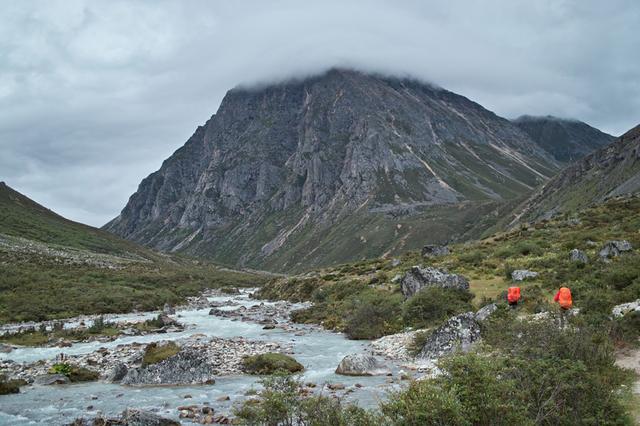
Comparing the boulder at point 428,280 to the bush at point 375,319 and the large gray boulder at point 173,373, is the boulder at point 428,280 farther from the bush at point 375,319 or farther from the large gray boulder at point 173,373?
the large gray boulder at point 173,373

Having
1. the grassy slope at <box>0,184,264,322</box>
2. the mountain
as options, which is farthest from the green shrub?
the mountain

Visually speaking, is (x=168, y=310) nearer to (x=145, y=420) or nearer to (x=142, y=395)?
(x=142, y=395)

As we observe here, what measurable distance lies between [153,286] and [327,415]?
273ft

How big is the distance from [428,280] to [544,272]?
8.68m

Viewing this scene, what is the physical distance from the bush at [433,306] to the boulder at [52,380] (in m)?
22.0

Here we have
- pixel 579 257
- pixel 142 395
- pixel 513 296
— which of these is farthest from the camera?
pixel 579 257

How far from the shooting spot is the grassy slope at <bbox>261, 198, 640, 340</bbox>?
2722cm

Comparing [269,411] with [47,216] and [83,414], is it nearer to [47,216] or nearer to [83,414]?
[83,414]

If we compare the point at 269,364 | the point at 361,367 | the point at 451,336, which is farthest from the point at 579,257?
the point at 269,364

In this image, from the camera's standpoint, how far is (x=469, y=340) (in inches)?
982

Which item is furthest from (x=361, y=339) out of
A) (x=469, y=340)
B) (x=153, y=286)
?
(x=153, y=286)

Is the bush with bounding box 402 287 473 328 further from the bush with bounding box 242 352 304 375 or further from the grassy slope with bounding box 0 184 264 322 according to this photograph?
the grassy slope with bounding box 0 184 264 322

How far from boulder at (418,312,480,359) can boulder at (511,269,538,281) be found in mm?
13144

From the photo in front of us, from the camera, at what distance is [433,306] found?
3578 cm
